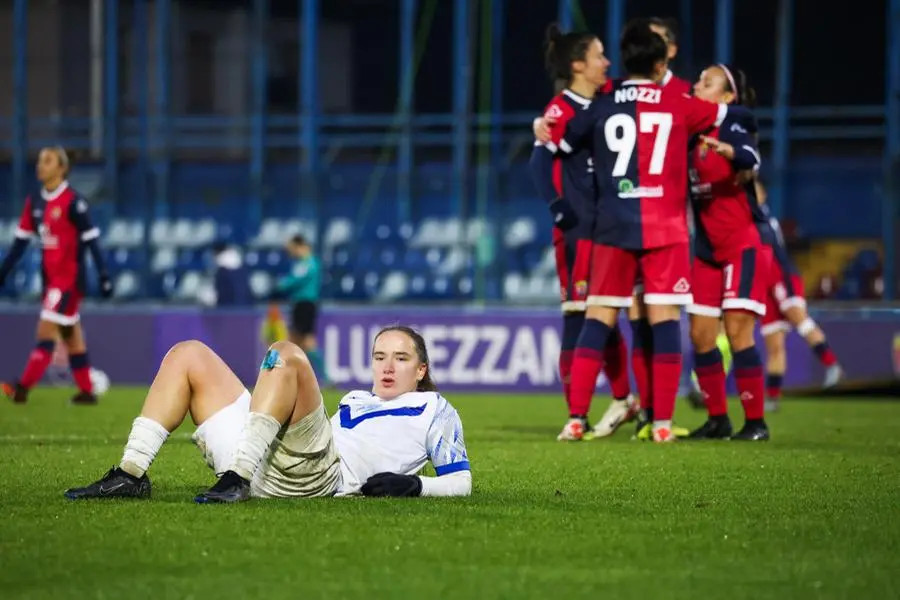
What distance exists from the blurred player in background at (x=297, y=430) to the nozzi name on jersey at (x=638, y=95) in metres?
3.69

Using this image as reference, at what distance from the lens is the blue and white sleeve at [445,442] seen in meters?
6.54

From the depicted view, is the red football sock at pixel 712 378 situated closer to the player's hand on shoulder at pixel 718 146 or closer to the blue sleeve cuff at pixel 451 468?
the player's hand on shoulder at pixel 718 146

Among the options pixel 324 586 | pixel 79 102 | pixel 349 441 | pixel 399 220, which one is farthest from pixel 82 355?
pixel 79 102

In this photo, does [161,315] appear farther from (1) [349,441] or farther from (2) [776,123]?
(1) [349,441]

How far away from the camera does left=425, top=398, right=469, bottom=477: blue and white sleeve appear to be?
654 cm

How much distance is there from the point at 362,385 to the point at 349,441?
528 inches

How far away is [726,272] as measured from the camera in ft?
35.3

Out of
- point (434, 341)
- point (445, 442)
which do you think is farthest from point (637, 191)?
point (434, 341)

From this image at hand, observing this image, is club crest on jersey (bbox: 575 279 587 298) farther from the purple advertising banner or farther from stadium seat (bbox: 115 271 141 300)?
stadium seat (bbox: 115 271 141 300)

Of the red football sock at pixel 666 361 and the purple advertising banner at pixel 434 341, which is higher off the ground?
the red football sock at pixel 666 361

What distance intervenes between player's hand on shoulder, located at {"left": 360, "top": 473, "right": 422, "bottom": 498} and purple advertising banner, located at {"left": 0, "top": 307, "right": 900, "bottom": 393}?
12818 mm

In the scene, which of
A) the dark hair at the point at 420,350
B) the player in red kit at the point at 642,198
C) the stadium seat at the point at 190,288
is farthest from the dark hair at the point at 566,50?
the stadium seat at the point at 190,288

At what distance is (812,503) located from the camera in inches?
274

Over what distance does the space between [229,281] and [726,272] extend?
495 inches
